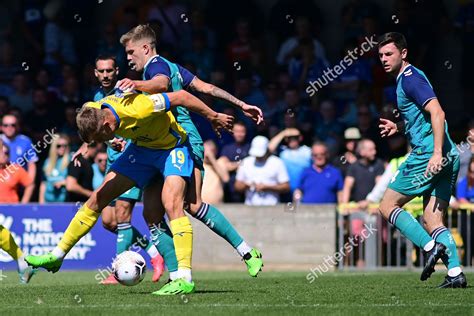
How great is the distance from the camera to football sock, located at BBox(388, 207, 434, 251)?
11.0 metres

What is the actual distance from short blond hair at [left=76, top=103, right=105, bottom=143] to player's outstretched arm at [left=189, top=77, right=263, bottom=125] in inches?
57.2

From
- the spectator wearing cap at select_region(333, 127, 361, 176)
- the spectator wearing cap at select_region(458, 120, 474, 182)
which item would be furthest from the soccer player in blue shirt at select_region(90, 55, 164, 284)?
the spectator wearing cap at select_region(458, 120, 474, 182)

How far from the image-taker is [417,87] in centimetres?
1095

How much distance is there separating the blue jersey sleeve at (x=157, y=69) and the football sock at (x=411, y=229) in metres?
2.60

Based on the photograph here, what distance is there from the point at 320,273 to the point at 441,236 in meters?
5.10

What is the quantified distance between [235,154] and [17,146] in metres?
3.57

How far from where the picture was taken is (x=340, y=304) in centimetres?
948

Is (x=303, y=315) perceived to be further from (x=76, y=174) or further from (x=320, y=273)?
(x=76, y=174)

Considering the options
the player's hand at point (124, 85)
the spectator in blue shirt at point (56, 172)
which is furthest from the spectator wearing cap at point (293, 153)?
the player's hand at point (124, 85)

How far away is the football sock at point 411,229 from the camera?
36.0 feet

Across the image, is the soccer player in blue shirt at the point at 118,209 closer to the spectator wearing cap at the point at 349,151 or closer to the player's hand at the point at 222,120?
the player's hand at the point at 222,120

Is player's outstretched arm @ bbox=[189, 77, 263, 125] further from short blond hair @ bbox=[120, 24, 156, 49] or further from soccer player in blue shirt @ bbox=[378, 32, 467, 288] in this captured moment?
soccer player in blue shirt @ bbox=[378, 32, 467, 288]

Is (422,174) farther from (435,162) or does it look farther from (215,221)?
(215,221)

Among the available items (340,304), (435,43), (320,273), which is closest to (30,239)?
(320,273)
